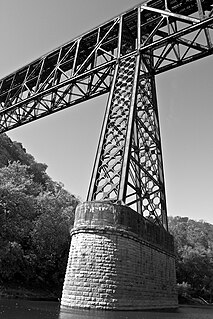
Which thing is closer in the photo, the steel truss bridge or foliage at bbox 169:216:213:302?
the steel truss bridge

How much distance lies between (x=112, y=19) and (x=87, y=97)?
16.1 feet

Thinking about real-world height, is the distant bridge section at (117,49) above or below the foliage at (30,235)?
above

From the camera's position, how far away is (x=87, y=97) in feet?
65.9

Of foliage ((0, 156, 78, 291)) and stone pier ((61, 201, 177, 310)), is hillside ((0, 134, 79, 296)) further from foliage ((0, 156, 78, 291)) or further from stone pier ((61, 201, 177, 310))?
stone pier ((61, 201, 177, 310))

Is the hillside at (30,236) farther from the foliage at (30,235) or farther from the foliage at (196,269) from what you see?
the foliage at (196,269)

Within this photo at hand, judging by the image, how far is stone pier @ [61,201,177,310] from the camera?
9.89 m

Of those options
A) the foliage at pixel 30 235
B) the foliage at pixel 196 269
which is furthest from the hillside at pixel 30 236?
the foliage at pixel 196 269

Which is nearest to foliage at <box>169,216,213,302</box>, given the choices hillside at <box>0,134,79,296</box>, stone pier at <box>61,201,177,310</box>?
hillside at <box>0,134,79,296</box>

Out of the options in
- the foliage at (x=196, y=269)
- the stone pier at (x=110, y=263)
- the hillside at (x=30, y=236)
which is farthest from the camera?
the foliage at (x=196, y=269)

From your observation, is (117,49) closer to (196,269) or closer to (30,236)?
(30,236)

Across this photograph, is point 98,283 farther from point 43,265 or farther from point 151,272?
point 43,265

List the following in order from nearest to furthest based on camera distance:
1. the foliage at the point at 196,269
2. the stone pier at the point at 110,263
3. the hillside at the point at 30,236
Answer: the stone pier at the point at 110,263, the hillside at the point at 30,236, the foliage at the point at 196,269

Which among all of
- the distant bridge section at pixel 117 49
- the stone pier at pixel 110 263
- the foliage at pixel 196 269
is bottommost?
the stone pier at pixel 110 263

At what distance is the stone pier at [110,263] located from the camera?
32.4 feet
